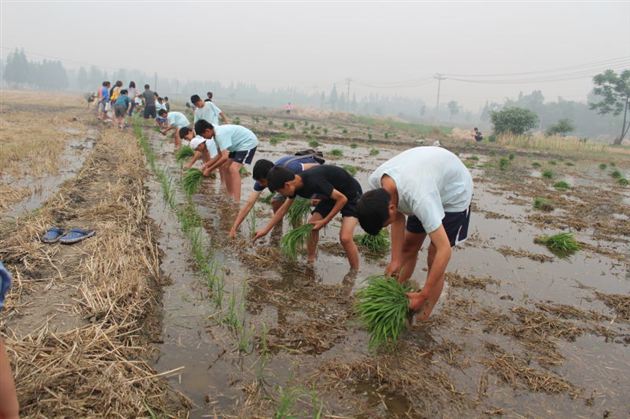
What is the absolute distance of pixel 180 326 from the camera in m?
3.38

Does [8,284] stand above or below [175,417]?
above

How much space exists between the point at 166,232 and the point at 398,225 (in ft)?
10.3

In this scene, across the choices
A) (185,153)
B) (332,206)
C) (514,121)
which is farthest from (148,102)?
(514,121)

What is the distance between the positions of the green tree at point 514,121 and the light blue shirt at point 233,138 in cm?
2869

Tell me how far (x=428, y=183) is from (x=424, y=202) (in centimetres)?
17

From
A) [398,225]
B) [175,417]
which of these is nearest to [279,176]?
[398,225]

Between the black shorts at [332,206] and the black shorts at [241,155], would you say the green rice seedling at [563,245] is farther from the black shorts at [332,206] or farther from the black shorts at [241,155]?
the black shorts at [241,155]

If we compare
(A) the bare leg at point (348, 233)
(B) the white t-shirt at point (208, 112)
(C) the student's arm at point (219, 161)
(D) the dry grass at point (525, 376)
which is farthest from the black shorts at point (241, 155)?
(D) the dry grass at point (525, 376)

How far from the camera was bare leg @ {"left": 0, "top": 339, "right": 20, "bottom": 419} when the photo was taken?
173cm

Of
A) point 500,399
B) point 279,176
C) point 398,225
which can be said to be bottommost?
point 500,399

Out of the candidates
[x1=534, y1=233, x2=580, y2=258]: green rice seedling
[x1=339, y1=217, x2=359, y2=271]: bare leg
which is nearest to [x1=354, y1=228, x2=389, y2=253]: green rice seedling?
[x1=339, y1=217, x2=359, y2=271]: bare leg

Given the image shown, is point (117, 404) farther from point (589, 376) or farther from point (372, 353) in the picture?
point (589, 376)

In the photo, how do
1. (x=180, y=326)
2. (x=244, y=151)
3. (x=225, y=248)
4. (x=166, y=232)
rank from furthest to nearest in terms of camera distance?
(x=244, y=151) < (x=166, y=232) < (x=225, y=248) < (x=180, y=326)

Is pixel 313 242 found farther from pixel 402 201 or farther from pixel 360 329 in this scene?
pixel 402 201
